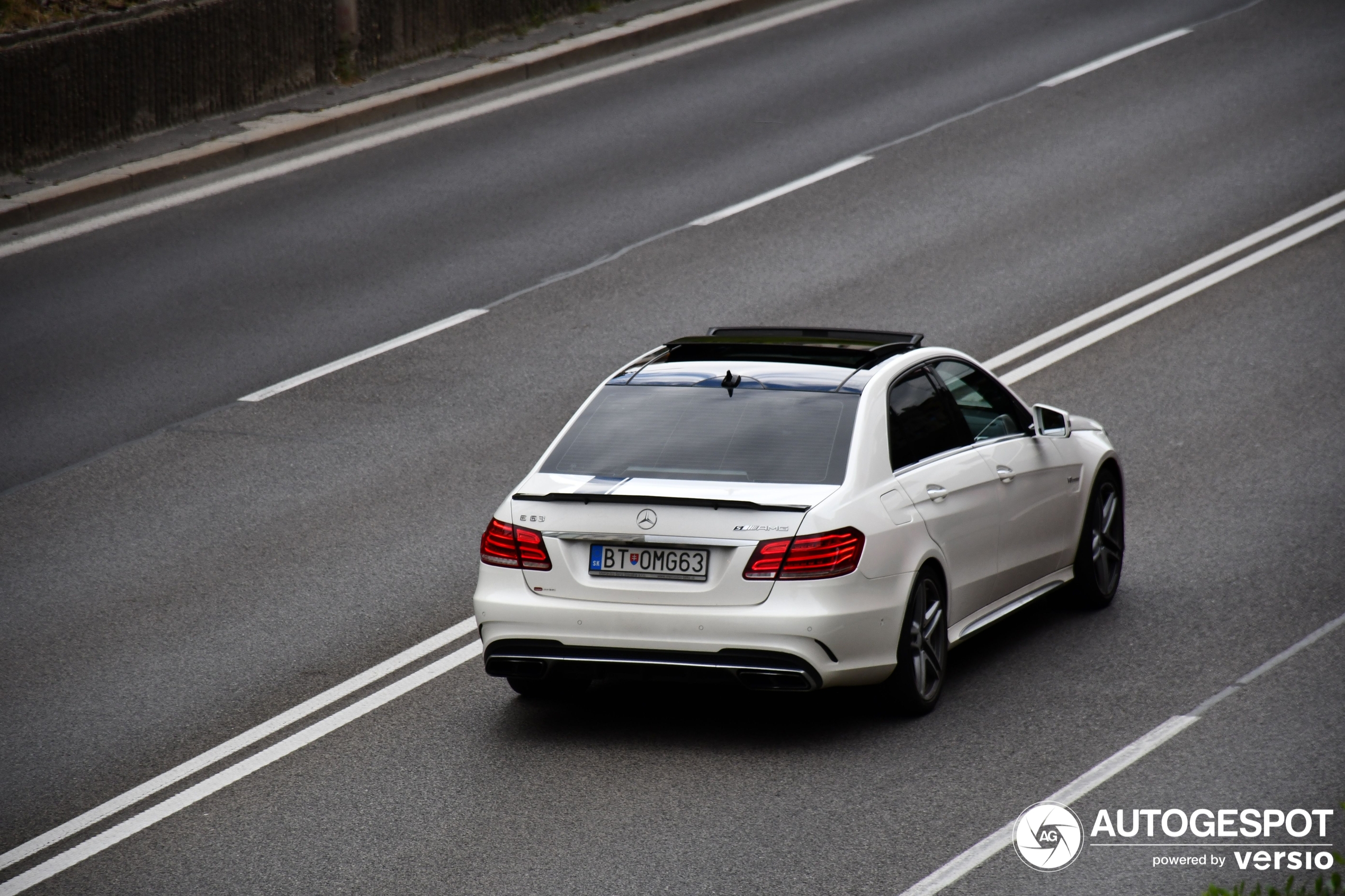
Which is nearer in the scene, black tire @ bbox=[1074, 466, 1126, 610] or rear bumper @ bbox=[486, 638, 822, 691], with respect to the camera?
rear bumper @ bbox=[486, 638, 822, 691]

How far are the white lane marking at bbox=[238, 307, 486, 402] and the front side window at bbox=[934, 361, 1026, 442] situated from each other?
227 inches

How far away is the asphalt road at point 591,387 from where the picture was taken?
679cm

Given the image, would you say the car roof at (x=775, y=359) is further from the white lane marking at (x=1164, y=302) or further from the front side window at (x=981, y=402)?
the white lane marking at (x=1164, y=302)

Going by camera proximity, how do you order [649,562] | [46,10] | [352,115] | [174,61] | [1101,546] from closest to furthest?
[649,562]
[1101,546]
[174,61]
[46,10]
[352,115]

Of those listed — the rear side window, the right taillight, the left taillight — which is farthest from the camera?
the rear side window

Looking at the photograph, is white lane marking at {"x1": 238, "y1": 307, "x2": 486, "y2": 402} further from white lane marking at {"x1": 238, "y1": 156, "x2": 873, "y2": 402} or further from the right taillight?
the right taillight

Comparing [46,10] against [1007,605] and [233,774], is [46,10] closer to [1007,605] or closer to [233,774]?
[233,774]

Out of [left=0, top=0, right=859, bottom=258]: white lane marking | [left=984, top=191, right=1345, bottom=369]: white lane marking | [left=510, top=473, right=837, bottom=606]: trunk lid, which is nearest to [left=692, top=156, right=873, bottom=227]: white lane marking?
[left=984, top=191, right=1345, bottom=369]: white lane marking

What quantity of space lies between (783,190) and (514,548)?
10.5 metres

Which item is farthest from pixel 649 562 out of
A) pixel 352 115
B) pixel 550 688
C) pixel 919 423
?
pixel 352 115

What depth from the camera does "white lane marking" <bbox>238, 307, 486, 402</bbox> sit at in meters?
12.9

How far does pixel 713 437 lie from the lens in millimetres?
7695

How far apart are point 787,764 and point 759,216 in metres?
10.1

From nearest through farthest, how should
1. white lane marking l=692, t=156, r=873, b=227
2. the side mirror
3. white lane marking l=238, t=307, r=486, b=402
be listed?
the side mirror, white lane marking l=238, t=307, r=486, b=402, white lane marking l=692, t=156, r=873, b=227
